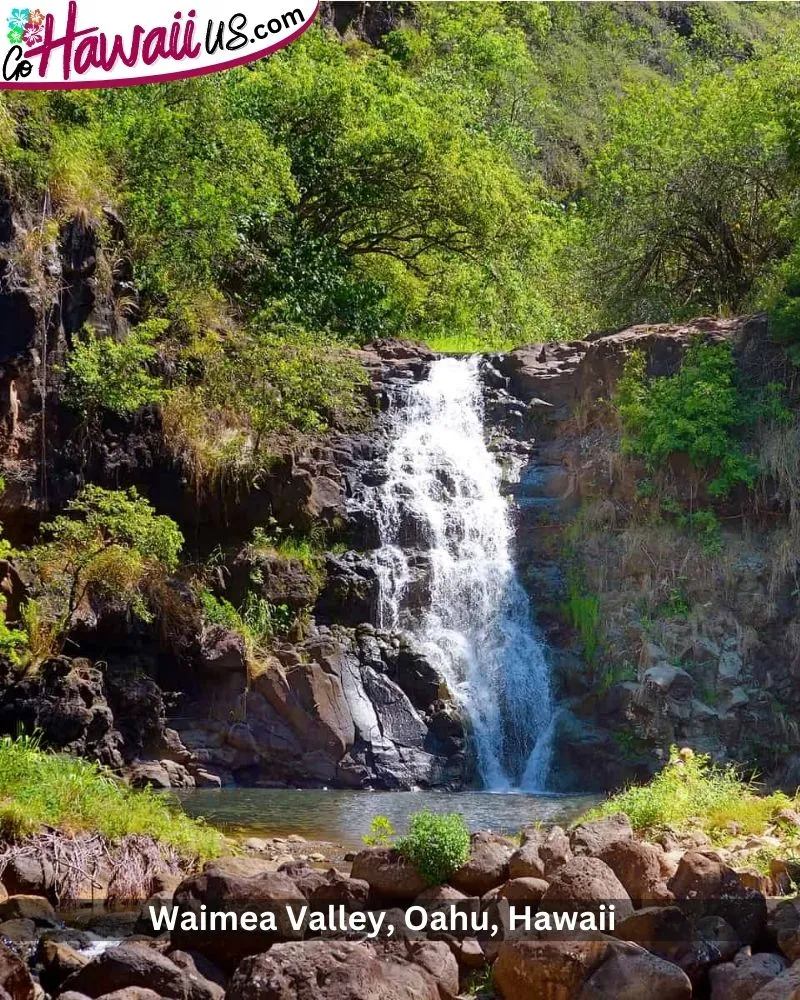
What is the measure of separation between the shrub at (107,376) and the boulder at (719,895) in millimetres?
12918

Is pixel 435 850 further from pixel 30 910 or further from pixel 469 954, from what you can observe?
pixel 30 910

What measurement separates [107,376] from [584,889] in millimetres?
13395

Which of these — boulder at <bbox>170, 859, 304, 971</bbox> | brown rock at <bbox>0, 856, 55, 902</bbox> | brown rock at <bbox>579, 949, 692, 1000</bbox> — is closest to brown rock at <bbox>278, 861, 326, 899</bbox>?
boulder at <bbox>170, 859, 304, 971</bbox>

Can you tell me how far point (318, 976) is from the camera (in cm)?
721

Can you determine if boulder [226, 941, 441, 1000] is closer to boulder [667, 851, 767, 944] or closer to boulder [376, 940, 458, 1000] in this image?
boulder [376, 940, 458, 1000]

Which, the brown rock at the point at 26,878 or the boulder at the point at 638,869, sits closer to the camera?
the boulder at the point at 638,869

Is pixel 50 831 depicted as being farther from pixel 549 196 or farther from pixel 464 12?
pixel 464 12

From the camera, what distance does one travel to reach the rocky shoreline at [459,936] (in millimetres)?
7574

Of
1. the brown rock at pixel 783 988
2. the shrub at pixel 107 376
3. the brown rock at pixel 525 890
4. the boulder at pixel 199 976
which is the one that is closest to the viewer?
the brown rock at pixel 783 988

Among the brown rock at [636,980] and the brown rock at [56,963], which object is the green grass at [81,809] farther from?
the brown rock at [636,980]

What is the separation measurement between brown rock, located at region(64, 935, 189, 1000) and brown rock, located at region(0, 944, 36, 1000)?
0.29 meters

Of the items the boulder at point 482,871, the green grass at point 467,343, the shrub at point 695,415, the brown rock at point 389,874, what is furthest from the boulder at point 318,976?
the green grass at point 467,343

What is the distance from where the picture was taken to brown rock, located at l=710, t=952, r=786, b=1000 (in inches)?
309

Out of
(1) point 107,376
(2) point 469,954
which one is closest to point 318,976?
(2) point 469,954
